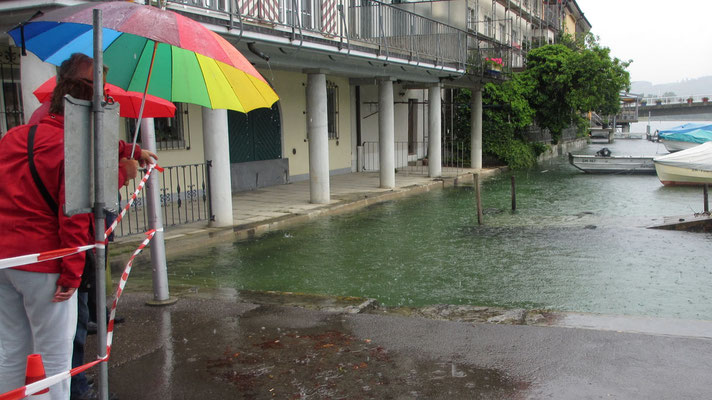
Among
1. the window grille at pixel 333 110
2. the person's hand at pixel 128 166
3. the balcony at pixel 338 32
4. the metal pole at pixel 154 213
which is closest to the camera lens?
the person's hand at pixel 128 166

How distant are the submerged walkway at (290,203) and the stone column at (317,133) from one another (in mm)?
371

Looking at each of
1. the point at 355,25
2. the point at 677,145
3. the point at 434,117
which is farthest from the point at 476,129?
the point at 677,145

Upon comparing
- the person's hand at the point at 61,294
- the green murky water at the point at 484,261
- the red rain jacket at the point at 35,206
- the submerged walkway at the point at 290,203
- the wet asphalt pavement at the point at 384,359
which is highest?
the red rain jacket at the point at 35,206

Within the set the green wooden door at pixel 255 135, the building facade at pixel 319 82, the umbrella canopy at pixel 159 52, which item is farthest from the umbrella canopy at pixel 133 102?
the green wooden door at pixel 255 135

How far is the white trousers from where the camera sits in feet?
10.0

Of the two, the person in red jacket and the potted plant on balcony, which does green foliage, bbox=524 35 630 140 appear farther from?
the person in red jacket

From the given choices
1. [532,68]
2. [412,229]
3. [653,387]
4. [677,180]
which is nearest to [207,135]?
[412,229]

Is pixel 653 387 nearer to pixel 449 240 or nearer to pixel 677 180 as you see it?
pixel 449 240

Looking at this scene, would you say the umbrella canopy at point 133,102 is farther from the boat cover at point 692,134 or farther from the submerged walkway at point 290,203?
the boat cover at point 692,134

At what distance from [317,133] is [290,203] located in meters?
1.73

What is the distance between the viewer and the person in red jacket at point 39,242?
9.96 ft

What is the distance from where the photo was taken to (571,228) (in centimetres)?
1198

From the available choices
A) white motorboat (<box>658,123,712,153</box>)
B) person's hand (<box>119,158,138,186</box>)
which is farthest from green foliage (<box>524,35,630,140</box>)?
person's hand (<box>119,158,138,186</box>)

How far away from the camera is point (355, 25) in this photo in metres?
16.2
